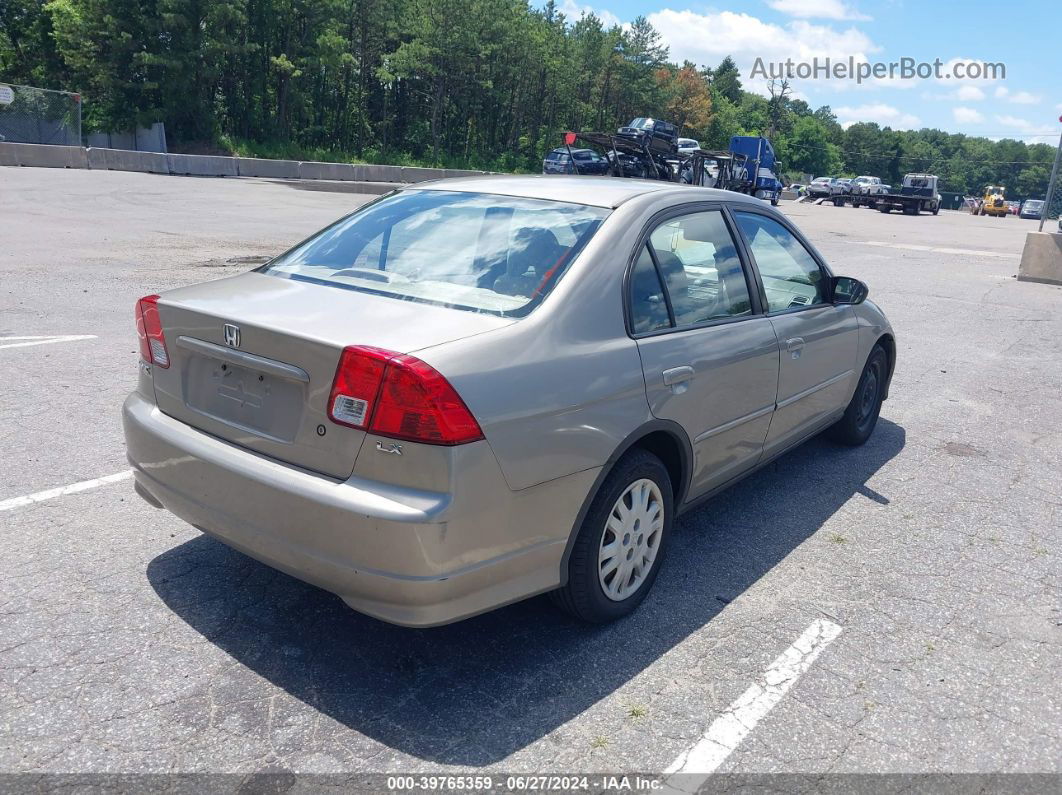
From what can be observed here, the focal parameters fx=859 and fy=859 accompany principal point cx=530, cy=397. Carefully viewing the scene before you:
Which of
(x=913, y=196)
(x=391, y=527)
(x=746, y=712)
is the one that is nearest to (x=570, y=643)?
(x=746, y=712)

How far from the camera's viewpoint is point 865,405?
5.73m

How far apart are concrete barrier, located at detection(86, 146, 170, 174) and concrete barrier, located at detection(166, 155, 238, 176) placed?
26 cm

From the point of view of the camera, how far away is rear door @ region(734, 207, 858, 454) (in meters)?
4.32

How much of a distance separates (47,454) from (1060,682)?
484 centimetres

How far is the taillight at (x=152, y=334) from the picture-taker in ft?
10.6

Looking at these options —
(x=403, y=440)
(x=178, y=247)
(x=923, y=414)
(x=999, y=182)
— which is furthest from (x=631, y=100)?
(x=999, y=182)

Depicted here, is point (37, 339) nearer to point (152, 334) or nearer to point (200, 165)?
point (152, 334)

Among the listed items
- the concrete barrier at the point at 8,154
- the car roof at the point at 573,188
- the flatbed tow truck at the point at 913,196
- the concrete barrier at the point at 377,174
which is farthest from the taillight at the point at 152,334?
the flatbed tow truck at the point at 913,196

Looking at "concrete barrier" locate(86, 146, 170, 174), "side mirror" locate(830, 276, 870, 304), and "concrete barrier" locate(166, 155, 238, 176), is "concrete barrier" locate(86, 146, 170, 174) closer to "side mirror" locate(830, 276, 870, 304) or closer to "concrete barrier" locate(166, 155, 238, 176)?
"concrete barrier" locate(166, 155, 238, 176)

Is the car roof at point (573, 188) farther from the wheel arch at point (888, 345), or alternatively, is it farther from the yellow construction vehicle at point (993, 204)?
the yellow construction vehicle at point (993, 204)

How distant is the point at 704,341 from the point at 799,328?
3.46ft

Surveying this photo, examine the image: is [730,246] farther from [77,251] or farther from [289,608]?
[77,251]

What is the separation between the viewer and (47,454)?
4617mm

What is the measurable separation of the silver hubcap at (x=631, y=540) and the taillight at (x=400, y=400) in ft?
2.85
